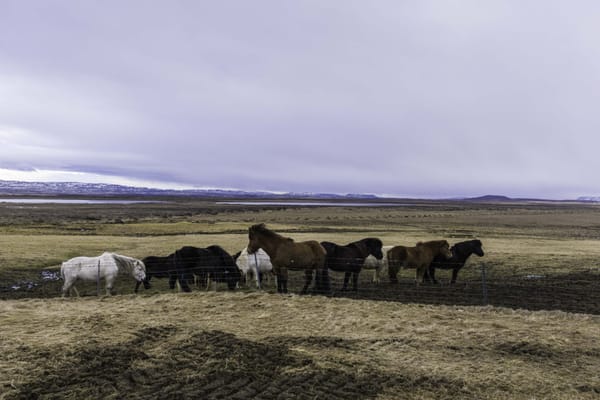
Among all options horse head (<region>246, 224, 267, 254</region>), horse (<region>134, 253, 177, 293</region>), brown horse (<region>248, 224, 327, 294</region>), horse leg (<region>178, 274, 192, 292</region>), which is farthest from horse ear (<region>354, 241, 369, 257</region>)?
horse (<region>134, 253, 177, 293</region>)

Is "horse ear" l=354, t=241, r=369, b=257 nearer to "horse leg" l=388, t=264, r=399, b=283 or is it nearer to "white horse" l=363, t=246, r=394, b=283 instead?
"white horse" l=363, t=246, r=394, b=283

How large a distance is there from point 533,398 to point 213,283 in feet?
35.4

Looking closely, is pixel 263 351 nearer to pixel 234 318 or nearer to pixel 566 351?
pixel 234 318

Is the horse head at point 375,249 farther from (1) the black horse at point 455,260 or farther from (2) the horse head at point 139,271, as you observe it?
(2) the horse head at point 139,271

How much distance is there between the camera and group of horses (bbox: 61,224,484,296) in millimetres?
12070

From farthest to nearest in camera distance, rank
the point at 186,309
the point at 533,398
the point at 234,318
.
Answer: the point at 186,309, the point at 234,318, the point at 533,398

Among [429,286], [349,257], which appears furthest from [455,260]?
[349,257]

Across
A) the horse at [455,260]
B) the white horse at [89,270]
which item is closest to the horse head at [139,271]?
the white horse at [89,270]

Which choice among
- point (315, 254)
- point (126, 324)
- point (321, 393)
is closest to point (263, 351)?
point (321, 393)

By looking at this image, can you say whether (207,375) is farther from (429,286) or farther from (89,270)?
(429,286)

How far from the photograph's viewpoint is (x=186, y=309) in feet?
31.1

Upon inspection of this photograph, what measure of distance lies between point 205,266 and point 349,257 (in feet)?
14.3

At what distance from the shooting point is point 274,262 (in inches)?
477

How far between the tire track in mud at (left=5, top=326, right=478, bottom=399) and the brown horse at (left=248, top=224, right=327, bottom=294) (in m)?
4.90
